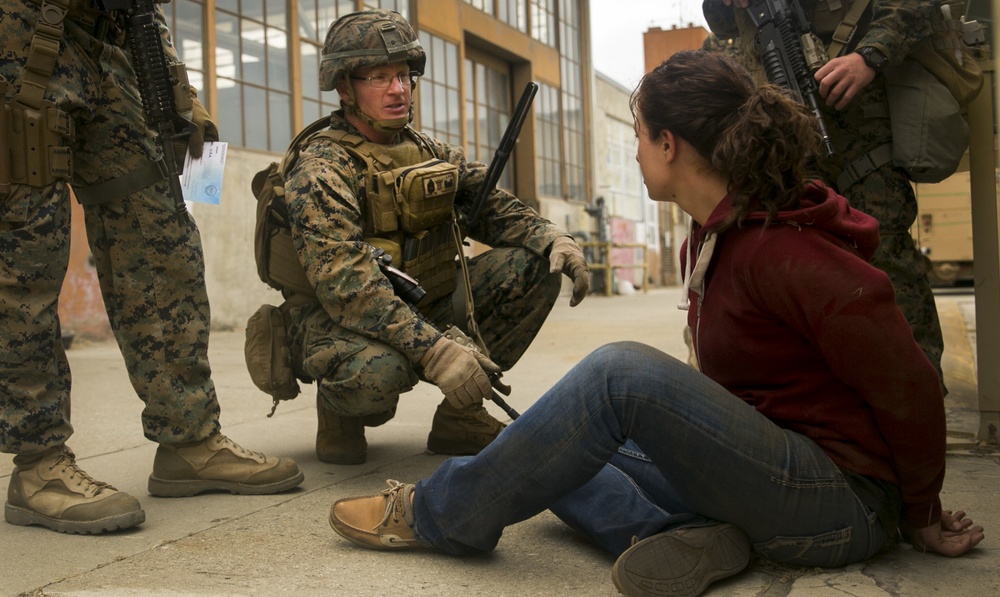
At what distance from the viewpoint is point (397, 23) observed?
2.72 m

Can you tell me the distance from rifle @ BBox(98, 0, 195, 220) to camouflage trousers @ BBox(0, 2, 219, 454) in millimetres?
32

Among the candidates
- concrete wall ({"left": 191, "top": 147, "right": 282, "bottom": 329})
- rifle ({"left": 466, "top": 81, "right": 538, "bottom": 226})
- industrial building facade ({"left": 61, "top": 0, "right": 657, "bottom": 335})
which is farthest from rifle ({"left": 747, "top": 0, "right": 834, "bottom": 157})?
concrete wall ({"left": 191, "top": 147, "right": 282, "bottom": 329})

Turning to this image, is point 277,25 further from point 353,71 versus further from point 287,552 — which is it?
point 287,552

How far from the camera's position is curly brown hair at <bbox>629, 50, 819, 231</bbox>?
1.55 metres

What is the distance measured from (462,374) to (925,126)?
1.54 metres

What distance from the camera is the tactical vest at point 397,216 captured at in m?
2.65

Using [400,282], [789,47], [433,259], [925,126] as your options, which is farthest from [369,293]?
[925,126]

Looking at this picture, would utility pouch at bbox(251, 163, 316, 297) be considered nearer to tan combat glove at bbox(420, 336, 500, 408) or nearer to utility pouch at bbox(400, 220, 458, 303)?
utility pouch at bbox(400, 220, 458, 303)

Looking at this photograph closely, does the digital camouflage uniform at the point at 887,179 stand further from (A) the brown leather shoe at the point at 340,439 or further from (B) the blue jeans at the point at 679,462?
(A) the brown leather shoe at the point at 340,439

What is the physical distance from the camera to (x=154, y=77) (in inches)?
90.3

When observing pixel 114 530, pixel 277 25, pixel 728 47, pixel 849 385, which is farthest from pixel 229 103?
pixel 849 385

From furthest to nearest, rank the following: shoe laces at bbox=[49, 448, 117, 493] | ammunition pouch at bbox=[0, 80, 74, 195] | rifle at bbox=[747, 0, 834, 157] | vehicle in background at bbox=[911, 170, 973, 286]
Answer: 1. vehicle in background at bbox=[911, 170, 973, 286]
2. rifle at bbox=[747, 0, 834, 157]
3. shoe laces at bbox=[49, 448, 117, 493]
4. ammunition pouch at bbox=[0, 80, 74, 195]

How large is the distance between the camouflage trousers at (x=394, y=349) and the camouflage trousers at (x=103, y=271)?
312 mm

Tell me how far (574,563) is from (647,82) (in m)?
0.93
